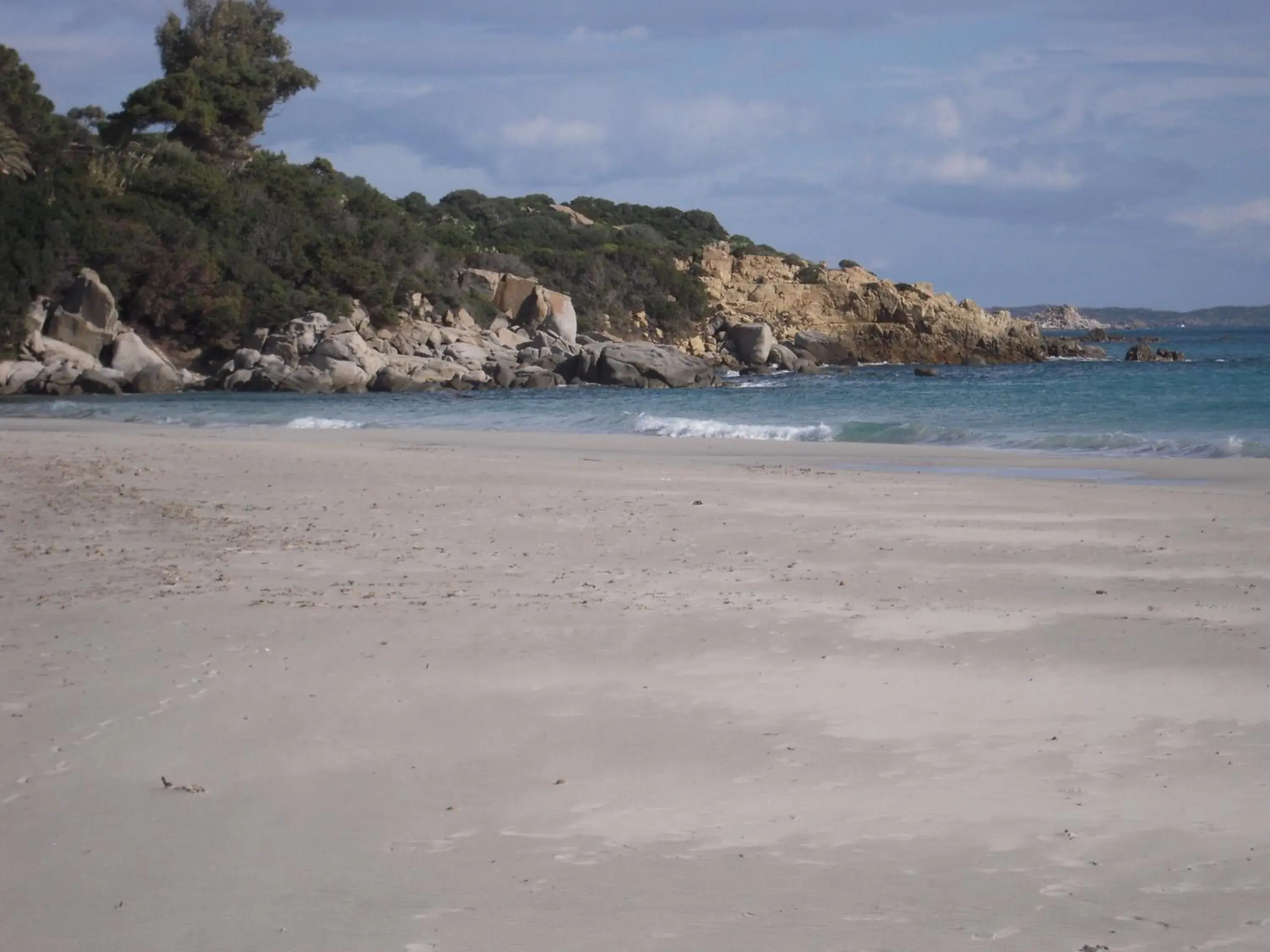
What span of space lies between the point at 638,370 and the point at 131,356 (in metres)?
17.6

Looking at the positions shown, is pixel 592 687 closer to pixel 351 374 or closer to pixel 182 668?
pixel 182 668

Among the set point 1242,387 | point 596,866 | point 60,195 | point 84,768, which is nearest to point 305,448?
point 84,768

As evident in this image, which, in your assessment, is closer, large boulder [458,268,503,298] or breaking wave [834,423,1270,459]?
breaking wave [834,423,1270,459]

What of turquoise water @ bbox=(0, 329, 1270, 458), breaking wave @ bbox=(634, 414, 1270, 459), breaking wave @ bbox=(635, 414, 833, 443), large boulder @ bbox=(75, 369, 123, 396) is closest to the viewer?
breaking wave @ bbox=(634, 414, 1270, 459)

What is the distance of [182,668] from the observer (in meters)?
6.25

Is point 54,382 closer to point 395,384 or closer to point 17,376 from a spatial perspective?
point 17,376

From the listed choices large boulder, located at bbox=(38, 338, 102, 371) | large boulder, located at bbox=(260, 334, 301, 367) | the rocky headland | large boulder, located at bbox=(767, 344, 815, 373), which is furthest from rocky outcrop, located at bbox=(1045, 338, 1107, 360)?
large boulder, located at bbox=(38, 338, 102, 371)

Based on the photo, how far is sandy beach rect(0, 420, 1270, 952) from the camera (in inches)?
147

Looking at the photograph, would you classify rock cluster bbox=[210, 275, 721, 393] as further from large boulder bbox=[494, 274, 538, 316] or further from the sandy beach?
the sandy beach

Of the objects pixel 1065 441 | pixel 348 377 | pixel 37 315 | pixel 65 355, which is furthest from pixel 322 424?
pixel 37 315

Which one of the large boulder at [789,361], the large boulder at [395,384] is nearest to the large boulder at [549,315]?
the large boulder at [789,361]

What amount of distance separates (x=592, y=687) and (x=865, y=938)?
2642 mm

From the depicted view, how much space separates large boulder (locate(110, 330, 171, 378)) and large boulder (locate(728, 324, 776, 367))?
1075 inches

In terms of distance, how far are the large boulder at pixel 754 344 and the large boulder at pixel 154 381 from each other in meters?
27.6
